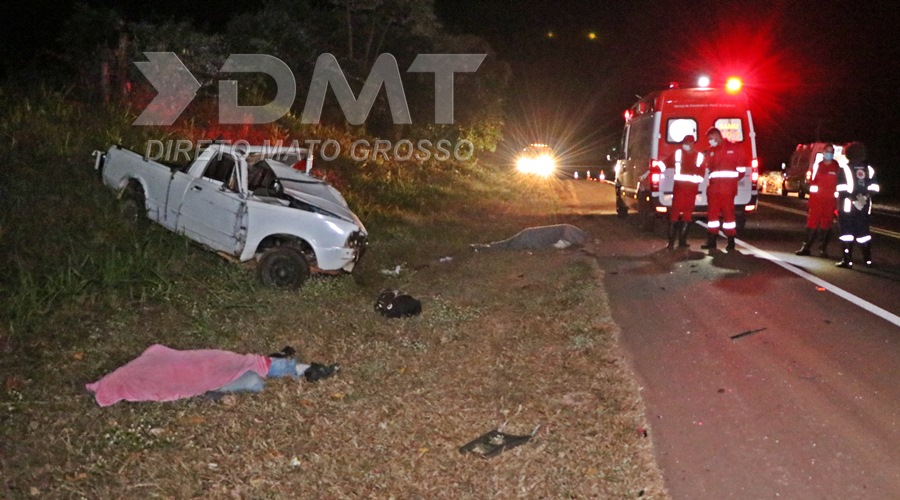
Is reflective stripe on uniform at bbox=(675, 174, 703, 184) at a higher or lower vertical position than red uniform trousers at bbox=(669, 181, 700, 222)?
higher

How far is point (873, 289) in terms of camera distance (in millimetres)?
10188

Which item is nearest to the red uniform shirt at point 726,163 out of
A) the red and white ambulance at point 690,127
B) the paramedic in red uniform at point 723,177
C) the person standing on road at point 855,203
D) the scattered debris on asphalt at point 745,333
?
the paramedic in red uniform at point 723,177

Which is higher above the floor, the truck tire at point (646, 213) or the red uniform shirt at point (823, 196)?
the red uniform shirt at point (823, 196)

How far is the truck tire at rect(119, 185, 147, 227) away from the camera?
436 inches

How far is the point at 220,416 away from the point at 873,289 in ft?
25.4

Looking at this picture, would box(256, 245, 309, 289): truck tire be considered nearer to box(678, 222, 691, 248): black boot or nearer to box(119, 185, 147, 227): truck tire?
box(119, 185, 147, 227): truck tire

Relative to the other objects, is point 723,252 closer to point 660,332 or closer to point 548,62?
point 660,332

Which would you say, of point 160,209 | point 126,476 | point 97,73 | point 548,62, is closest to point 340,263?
point 160,209

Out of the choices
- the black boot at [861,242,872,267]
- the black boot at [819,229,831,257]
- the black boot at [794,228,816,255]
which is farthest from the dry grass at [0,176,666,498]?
the black boot at [819,229,831,257]

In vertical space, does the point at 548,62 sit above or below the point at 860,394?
above

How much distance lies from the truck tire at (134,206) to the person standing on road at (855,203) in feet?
30.0

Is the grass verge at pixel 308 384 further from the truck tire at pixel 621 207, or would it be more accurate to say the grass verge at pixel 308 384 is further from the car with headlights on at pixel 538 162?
the car with headlights on at pixel 538 162

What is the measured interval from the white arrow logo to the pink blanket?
11.1 meters

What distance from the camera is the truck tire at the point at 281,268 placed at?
396 inches
